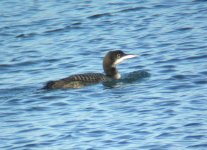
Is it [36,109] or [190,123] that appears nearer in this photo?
[190,123]

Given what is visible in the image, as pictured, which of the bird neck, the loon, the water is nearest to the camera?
the water

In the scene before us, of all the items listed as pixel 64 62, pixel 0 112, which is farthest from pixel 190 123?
pixel 64 62

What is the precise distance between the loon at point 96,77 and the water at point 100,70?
175 mm

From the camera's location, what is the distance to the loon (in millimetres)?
17906

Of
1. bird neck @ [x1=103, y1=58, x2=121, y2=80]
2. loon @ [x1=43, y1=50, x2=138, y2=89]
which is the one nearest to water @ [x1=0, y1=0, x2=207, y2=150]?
loon @ [x1=43, y1=50, x2=138, y2=89]

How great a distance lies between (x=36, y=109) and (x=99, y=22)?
8.99m

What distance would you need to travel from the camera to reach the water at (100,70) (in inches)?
558

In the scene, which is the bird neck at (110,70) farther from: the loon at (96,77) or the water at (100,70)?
the water at (100,70)

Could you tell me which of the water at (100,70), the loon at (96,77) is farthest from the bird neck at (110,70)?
the water at (100,70)

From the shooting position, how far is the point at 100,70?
20.3 m

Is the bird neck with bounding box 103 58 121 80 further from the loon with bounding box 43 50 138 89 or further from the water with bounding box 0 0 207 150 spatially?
the water with bounding box 0 0 207 150

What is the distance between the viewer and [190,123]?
1435cm

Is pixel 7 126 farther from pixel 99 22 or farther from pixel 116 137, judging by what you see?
pixel 99 22

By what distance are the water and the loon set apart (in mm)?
175
